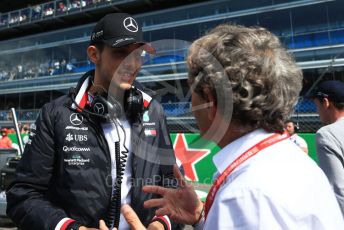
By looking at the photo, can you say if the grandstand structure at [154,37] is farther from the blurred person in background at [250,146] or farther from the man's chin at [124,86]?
the blurred person in background at [250,146]

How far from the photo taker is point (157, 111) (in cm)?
186

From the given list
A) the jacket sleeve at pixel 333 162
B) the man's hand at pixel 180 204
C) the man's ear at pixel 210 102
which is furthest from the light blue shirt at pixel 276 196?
the jacket sleeve at pixel 333 162

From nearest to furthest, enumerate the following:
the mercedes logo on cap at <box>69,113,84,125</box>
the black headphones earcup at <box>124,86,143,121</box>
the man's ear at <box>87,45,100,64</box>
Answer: the mercedes logo on cap at <box>69,113,84,125</box>, the black headphones earcup at <box>124,86,143,121</box>, the man's ear at <box>87,45,100,64</box>

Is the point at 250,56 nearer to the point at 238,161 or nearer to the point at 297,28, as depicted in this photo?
the point at 238,161

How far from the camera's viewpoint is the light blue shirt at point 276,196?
2.83ft

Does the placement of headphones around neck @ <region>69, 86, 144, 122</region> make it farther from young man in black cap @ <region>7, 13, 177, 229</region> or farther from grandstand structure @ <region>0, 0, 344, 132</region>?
grandstand structure @ <region>0, 0, 344, 132</region>

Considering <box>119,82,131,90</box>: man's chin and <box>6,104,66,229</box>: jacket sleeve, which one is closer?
<box>6,104,66,229</box>: jacket sleeve

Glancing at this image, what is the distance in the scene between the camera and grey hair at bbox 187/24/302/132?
1076 millimetres

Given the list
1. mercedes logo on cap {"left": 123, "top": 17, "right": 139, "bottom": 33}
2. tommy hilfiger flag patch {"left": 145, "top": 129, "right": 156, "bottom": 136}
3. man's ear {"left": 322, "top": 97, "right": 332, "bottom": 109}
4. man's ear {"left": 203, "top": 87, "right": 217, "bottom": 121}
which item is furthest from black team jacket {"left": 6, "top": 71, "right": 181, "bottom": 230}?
man's ear {"left": 322, "top": 97, "right": 332, "bottom": 109}

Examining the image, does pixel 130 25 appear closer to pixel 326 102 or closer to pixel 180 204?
pixel 180 204

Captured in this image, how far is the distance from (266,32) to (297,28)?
48.0 feet

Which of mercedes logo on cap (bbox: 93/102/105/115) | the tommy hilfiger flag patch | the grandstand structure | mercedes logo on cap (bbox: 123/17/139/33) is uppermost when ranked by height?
the grandstand structure

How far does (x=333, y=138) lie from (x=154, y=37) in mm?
17491

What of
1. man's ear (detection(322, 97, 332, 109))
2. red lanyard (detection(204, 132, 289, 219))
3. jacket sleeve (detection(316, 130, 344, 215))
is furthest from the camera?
man's ear (detection(322, 97, 332, 109))
